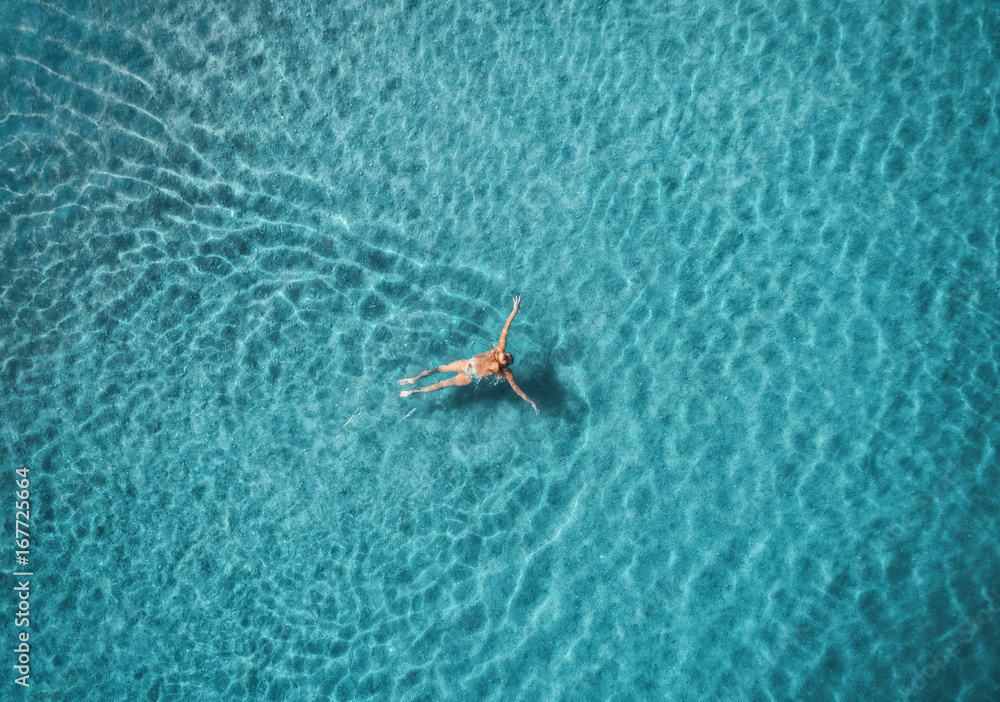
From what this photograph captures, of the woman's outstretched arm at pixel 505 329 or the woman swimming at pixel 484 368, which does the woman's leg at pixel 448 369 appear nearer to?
the woman swimming at pixel 484 368

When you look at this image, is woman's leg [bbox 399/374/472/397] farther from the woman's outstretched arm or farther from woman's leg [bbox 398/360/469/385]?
the woman's outstretched arm

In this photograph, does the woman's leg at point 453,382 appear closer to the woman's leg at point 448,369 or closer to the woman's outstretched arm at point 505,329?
the woman's leg at point 448,369

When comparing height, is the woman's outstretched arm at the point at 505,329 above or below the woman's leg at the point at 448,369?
above

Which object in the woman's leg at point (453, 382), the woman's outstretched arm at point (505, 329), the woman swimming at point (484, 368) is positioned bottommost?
the woman's leg at point (453, 382)

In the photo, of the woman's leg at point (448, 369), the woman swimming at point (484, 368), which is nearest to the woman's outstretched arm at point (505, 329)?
the woman swimming at point (484, 368)

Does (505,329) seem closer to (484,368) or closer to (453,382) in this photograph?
(484,368)

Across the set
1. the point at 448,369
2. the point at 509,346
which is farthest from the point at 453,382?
the point at 509,346

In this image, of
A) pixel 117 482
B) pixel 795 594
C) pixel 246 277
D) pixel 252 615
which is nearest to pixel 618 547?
pixel 795 594
